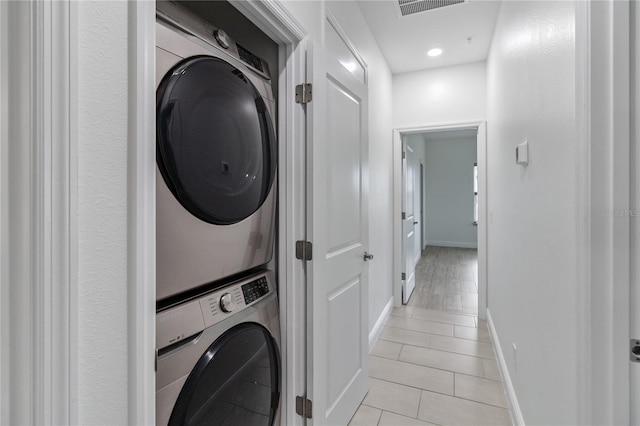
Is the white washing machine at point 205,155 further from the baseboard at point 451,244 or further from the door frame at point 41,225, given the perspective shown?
the baseboard at point 451,244

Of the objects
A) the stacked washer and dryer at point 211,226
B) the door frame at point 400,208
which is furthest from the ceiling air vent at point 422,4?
the stacked washer and dryer at point 211,226

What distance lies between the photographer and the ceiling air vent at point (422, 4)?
2325mm

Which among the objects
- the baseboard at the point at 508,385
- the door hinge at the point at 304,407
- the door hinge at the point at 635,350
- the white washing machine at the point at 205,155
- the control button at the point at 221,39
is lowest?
the baseboard at the point at 508,385

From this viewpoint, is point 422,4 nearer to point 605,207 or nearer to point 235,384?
point 605,207

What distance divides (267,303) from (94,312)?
838 millimetres

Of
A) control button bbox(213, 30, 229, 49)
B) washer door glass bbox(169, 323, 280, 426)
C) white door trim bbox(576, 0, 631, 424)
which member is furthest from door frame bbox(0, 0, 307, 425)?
white door trim bbox(576, 0, 631, 424)

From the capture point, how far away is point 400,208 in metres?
3.66

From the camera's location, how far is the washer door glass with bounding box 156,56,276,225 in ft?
3.00

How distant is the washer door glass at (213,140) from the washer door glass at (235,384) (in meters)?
0.46

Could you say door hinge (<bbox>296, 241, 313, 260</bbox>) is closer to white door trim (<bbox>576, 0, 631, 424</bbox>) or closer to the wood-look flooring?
white door trim (<bbox>576, 0, 631, 424</bbox>)

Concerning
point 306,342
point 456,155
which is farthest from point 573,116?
point 456,155

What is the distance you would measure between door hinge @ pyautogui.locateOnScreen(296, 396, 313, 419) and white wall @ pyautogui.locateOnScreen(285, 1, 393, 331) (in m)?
1.36

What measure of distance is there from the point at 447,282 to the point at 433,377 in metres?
2.74

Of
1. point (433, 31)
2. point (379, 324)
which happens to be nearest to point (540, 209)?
point (379, 324)
